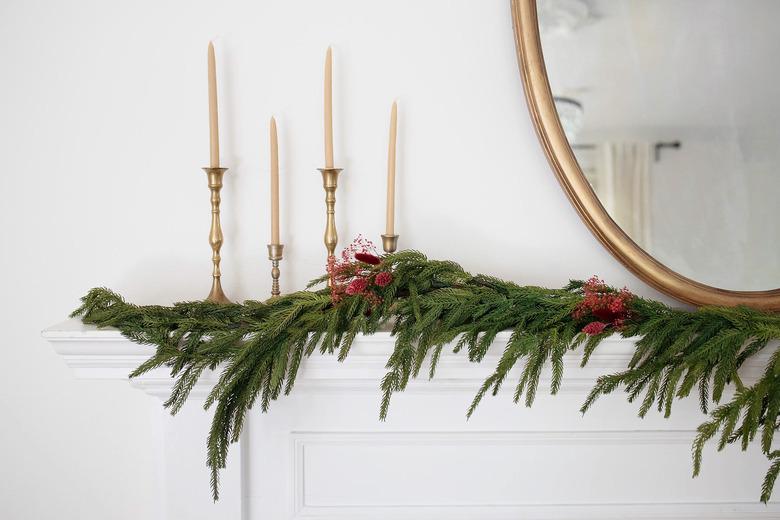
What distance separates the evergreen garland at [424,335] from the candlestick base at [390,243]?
0.20 feet

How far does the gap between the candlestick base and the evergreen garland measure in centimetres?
6

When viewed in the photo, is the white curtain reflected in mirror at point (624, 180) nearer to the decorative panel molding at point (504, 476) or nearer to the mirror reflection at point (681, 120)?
the mirror reflection at point (681, 120)

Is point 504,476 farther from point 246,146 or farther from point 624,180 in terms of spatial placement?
point 246,146

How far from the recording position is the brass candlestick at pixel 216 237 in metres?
1.03

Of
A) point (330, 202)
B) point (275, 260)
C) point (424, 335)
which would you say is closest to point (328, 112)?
point (330, 202)

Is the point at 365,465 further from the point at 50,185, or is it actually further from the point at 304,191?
the point at 50,185

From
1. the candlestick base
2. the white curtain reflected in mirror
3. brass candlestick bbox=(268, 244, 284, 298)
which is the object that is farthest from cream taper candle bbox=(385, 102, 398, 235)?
the white curtain reflected in mirror

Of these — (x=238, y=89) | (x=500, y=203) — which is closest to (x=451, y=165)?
(x=500, y=203)

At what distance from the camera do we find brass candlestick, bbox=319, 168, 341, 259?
Result: 3.41 ft

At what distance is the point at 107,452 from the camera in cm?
116

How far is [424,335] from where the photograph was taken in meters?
0.95

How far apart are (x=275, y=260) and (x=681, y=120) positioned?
26.1 inches

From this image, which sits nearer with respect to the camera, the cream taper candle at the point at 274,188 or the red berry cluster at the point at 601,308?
the red berry cluster at the point at 601,308

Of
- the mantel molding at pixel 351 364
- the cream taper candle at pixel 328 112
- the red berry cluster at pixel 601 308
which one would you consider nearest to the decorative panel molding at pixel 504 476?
the mantel molding at pixel 351 364
